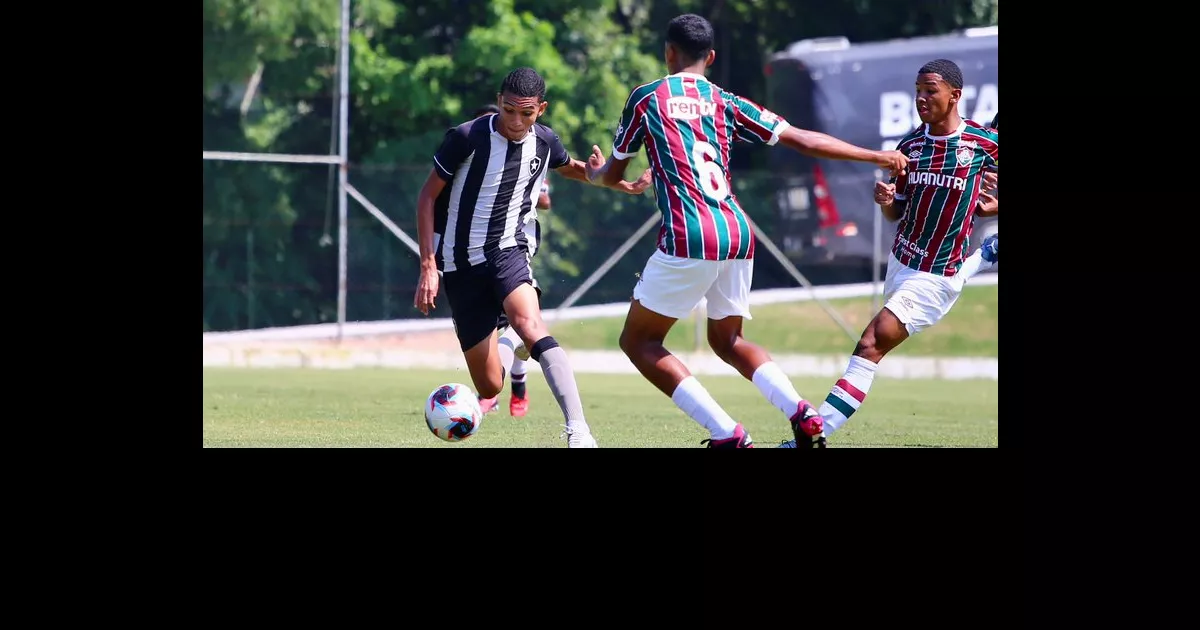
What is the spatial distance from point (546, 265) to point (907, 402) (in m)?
7.34

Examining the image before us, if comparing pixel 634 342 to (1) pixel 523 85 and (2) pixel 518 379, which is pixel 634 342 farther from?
(2) pixel 518 379

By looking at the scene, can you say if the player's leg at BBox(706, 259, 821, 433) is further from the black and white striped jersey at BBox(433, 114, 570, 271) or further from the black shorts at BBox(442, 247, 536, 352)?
the black and white striped jersey at BBox(433, 114, 570, 271)

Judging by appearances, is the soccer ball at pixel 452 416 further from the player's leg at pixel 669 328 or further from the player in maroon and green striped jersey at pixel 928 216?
the player in maroon and green striped jersey at pixel 928 216

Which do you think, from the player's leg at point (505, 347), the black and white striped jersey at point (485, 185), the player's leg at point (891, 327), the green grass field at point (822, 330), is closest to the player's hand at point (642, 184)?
the black and white striped jersey at point (485, 185)

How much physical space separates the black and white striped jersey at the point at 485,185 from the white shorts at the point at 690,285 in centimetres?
142

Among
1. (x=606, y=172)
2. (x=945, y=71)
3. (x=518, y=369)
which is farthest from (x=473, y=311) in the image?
(x=945, y=71)

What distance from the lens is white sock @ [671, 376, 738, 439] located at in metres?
7.13

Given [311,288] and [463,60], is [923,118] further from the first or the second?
[463,60]

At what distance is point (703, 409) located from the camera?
718 cm

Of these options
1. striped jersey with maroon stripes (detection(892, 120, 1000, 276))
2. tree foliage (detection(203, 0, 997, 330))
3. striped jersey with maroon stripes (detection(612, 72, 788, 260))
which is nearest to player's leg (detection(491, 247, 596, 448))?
striped jersey with maroon stripes (detection(612, 72, 788, 260))

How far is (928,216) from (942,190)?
0.17m

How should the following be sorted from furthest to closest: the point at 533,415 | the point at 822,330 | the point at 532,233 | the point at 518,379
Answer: the point at 822,330
the point at 533,415
the point at 518,379
the point at 532,233

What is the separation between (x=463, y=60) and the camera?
22.3 metres
